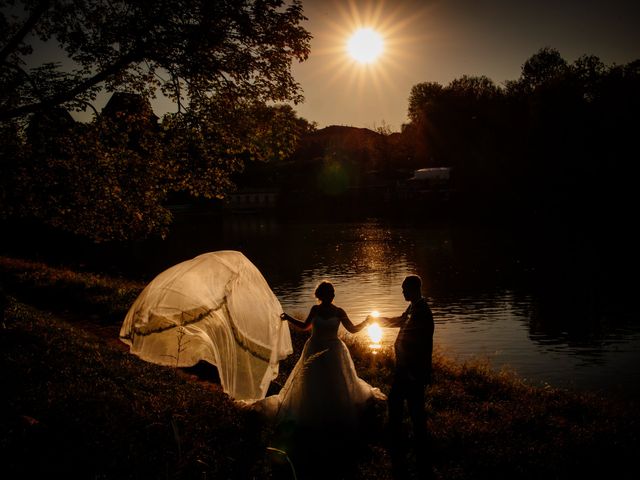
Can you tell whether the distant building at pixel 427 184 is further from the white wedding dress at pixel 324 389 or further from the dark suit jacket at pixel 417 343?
the dark suit jacket at pixel 417 343

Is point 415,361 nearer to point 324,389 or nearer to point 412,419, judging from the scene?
point 412,419

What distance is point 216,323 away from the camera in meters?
11.2

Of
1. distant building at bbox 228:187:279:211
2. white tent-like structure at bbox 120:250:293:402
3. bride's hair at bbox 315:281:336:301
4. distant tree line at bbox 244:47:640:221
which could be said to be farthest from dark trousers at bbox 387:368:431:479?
distant building at bbox 228:187:279:211

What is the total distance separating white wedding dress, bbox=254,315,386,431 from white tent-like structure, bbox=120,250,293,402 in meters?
2.17

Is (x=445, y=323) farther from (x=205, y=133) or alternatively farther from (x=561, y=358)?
(x=205, y=133)

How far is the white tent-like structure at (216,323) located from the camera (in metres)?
11.1

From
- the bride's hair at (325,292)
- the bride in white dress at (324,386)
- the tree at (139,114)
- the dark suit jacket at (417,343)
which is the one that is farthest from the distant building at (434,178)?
the dark suit jacket at (417,343)

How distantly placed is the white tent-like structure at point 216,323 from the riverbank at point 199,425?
1.78ft

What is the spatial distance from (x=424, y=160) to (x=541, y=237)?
65.3 m

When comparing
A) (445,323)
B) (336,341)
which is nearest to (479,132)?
(445,323)

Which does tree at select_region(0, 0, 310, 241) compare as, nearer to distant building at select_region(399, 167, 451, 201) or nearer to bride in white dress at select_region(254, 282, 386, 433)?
bride in white dress at select_region(254, 282, 386, 433)

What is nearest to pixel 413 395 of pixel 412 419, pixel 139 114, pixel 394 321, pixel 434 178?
pixel 412 419

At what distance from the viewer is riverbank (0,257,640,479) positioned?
7.47m

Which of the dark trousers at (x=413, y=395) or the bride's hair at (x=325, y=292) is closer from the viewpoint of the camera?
the dark trousers at (x=413, y=395)
